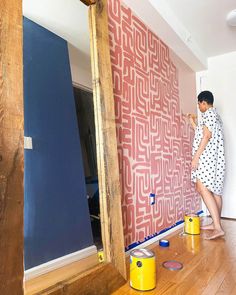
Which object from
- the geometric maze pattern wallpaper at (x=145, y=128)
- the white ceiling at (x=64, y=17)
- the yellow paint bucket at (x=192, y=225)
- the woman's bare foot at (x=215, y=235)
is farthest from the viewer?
the yellow paint bucket at (x=192, y=225)

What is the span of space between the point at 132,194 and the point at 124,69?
854 millimetres

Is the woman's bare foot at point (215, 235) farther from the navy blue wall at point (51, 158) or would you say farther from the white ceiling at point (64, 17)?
the white ceiling at point (64, 17)

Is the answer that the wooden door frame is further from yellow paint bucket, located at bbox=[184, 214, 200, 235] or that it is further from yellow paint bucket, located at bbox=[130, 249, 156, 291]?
yellow paint bucket, located at bbox=[184, 214, 200, 235]

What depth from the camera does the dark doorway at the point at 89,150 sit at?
1.30 metres

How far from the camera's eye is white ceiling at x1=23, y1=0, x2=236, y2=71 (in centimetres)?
123

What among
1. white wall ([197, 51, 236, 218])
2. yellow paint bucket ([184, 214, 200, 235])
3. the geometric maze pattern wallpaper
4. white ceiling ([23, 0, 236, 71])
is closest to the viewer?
white ceiling ([23, 0, 236, 71])

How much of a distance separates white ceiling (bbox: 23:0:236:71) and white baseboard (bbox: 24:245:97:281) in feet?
3.28

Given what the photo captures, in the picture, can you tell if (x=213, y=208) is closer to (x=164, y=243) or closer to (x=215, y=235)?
(x=215, y=235)

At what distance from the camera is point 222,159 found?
2.50 m

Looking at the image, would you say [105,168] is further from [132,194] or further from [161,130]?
[161,130]

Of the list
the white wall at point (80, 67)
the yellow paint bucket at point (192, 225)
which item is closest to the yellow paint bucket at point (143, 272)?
the white wall at point (80, 67)

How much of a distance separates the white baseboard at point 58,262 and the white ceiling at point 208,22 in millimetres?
1931

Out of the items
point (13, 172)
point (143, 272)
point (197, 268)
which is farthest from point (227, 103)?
point (13, 172)

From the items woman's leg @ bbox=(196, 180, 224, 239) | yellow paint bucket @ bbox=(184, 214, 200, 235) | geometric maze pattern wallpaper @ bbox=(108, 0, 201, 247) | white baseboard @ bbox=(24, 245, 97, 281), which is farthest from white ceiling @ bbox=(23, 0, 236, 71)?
yellow paint bucket @ bbox=(184, 214, 200, 235)
